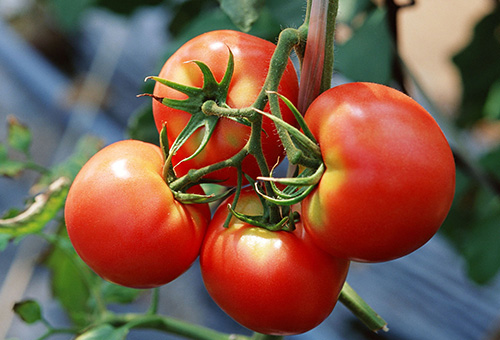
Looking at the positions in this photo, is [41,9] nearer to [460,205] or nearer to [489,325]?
[460,205]

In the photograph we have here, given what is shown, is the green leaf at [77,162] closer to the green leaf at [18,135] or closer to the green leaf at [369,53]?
the green leaf at [18,135]

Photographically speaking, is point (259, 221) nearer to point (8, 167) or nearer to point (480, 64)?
point (8, 167)

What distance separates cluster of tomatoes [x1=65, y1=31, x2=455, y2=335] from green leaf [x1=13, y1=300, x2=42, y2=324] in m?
0.21

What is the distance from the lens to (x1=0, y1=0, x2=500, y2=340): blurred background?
0.66 metres

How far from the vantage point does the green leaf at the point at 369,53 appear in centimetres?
59

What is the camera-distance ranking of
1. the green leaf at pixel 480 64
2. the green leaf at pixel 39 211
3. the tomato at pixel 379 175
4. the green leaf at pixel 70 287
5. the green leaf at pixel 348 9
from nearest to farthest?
the tomato at pixel 379 175 < the green leaf at pixel 39 211 < the green leaf at pixel 348 9 < the green leaf at pixel 70 287 < the green leaf at pixel 480 64

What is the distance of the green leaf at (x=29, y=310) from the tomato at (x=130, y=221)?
21 centimetres

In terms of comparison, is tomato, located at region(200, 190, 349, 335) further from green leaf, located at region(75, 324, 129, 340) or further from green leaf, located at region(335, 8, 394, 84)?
green leaf, located at region(335, 8, 394, 84)

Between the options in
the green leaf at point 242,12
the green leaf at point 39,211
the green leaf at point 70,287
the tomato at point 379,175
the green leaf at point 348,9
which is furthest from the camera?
the green leaf at point 70,287

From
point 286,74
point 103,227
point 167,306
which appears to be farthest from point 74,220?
point 167,306

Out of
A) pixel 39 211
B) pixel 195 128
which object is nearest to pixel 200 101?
pixel 195 128

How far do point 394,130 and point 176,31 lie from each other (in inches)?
24.7

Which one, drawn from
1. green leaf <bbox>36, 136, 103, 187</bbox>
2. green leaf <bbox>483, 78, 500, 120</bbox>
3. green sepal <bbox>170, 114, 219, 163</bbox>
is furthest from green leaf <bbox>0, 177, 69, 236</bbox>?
green leaf <bbox>483, 78, 500, 120</bbox>

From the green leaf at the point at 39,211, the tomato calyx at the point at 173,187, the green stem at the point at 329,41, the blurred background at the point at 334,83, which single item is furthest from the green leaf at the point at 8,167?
the green stem at the point at 329,41
